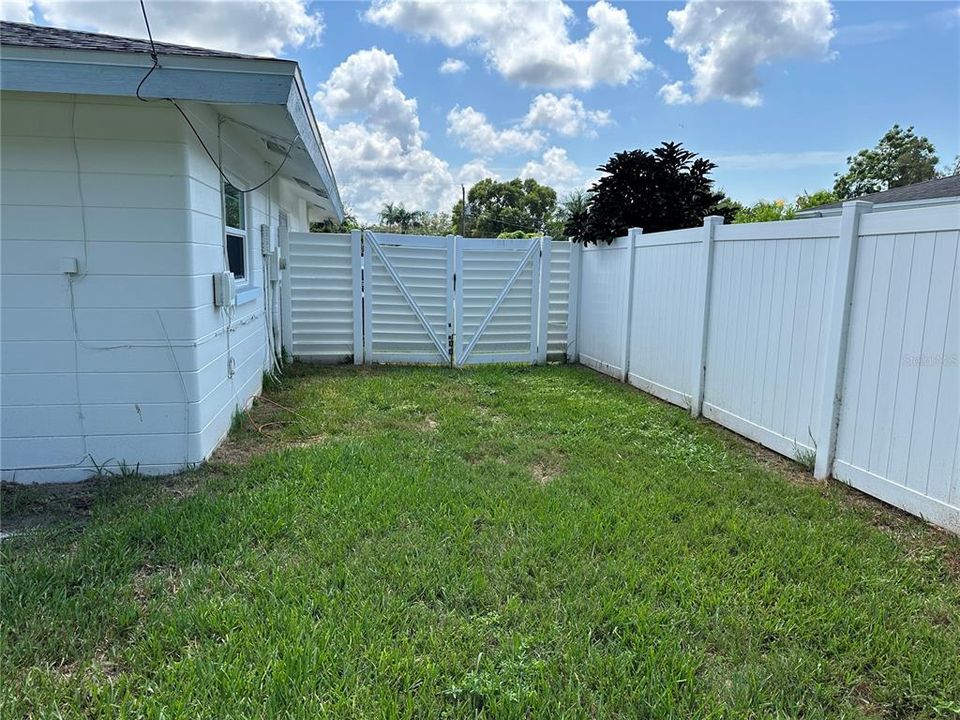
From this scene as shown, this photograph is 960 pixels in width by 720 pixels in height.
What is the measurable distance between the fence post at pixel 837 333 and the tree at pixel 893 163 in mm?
28629

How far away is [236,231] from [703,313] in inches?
193

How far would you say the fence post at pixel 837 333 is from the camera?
3.95m

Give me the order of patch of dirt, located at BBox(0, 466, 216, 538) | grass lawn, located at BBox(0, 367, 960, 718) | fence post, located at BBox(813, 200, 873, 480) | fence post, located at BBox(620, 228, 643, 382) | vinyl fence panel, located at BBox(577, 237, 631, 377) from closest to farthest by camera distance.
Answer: grass lawn, located at BBox(0, 367, 960, 718) < patch of dirt, located at BBox(0, 466, 216, 538) < fence post, located at BBox(813, 200, 873, 480) < fence post, located at BBox(620, 228, 643, 382) < vinyl fence panel, located at BBox(577, 237, 631, 377)

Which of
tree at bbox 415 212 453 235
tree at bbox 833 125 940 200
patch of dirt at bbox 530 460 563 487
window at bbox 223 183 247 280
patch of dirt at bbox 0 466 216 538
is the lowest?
patch of dirt at bbox 530 460 563 487

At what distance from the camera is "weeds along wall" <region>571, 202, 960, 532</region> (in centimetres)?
334

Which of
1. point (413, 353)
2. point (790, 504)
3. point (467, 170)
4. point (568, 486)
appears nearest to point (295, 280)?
point (413, 353)

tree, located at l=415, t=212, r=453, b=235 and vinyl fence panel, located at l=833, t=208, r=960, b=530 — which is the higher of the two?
tree, located at l=415, t=212, r=453, b=235

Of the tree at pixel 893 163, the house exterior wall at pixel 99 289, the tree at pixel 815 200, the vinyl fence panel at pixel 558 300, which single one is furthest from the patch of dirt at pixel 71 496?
the tree at pixel 893 163

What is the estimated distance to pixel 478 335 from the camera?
897cm

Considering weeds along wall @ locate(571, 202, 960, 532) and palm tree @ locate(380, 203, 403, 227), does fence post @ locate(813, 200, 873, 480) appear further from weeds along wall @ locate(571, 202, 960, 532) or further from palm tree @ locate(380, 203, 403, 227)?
A: palm tree @ locate(380, 203, 403, 227)

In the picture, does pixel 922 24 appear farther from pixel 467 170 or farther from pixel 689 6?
pixel 467 170

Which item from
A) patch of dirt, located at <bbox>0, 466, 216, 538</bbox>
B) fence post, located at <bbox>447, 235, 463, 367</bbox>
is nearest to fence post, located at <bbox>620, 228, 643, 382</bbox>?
fence post, located at <bbox>447, 235, 463, 367</bbox>

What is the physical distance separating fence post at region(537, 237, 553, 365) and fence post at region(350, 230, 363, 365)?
2884mm

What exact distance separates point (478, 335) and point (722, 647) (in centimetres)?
694
